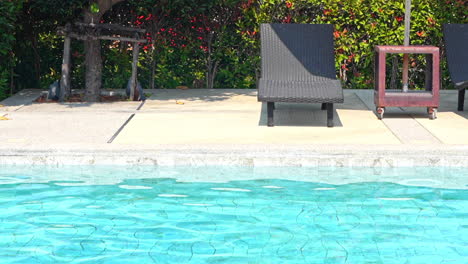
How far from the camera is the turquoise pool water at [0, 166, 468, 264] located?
250 inches

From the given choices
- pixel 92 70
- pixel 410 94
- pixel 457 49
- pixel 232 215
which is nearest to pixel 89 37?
pixel 92 70

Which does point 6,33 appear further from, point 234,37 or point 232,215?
point 232,215

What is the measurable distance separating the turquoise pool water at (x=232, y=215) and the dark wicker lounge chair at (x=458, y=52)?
3.77 metres

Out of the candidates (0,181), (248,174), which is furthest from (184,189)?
(0,181)

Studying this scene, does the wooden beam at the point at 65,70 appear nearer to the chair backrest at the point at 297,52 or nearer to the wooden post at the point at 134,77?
the wooden post at the point at 134,77

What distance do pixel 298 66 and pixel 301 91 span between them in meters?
1.15

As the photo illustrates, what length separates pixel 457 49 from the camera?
12.5 m

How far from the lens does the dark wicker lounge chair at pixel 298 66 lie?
1082 cm

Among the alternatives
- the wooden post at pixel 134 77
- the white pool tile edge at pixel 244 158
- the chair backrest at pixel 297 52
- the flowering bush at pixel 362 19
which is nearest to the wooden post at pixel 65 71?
the wooden post at pixel 134 77

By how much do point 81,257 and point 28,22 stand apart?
8.83 m

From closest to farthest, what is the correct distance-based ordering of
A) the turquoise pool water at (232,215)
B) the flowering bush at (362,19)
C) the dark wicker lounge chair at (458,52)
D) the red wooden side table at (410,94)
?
the turquoise pool water at (232,215) < the red wooden side table at (410,94) < the dark wicker lounge chair at (458,52) < the flowering bush at (362,19)

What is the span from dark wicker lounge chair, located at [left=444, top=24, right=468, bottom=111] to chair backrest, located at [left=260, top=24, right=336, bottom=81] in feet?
5.48

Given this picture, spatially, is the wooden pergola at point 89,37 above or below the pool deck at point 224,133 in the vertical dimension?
above

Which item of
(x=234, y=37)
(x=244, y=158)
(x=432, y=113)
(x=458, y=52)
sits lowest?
(x=244, y=158)
